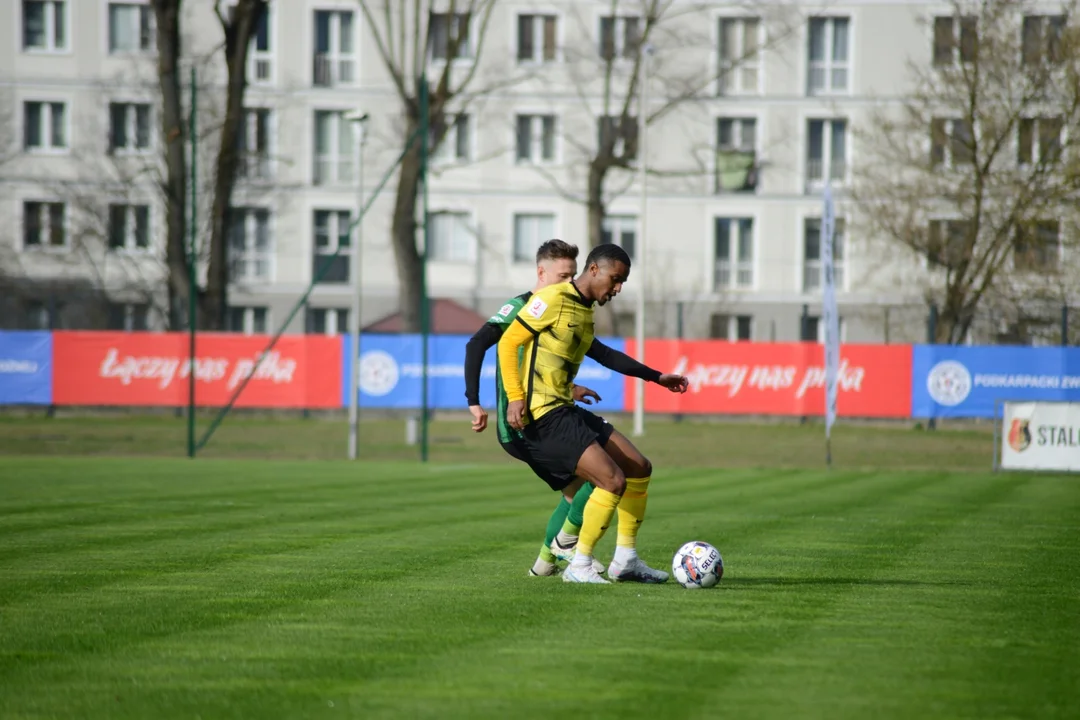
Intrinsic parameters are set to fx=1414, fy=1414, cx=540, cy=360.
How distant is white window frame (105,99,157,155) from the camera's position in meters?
42.8

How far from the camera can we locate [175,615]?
7.28m

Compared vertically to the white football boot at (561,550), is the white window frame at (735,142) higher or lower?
higher

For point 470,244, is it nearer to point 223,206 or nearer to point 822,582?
point 223,206

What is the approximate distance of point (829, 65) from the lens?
161 ft

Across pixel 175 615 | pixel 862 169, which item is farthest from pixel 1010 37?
pixel 175 615

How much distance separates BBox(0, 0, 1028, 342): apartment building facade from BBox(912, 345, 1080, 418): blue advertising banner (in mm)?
13192

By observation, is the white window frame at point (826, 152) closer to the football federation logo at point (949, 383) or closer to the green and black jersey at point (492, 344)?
the football federation logo at point (949, 383)

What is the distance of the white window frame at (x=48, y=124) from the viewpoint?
155 feet

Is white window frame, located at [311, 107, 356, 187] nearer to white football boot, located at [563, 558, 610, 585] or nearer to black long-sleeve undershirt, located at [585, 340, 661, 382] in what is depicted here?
black long-sleeve undershirt, located at [585, 340, 661, 382]

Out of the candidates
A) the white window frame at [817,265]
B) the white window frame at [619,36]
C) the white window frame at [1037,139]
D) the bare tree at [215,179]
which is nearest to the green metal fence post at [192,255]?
the bare tree at [215,179]

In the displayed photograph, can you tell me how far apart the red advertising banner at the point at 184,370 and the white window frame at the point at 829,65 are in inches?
935

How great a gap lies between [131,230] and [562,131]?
15069 mm

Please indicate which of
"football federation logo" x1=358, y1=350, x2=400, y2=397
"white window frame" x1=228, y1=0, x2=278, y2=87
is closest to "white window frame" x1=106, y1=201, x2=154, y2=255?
"white window frame" x1=228, y1=0, x2=278, y2=87

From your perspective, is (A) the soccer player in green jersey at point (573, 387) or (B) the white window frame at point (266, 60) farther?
(B) the white window frame at point (266, 60)
